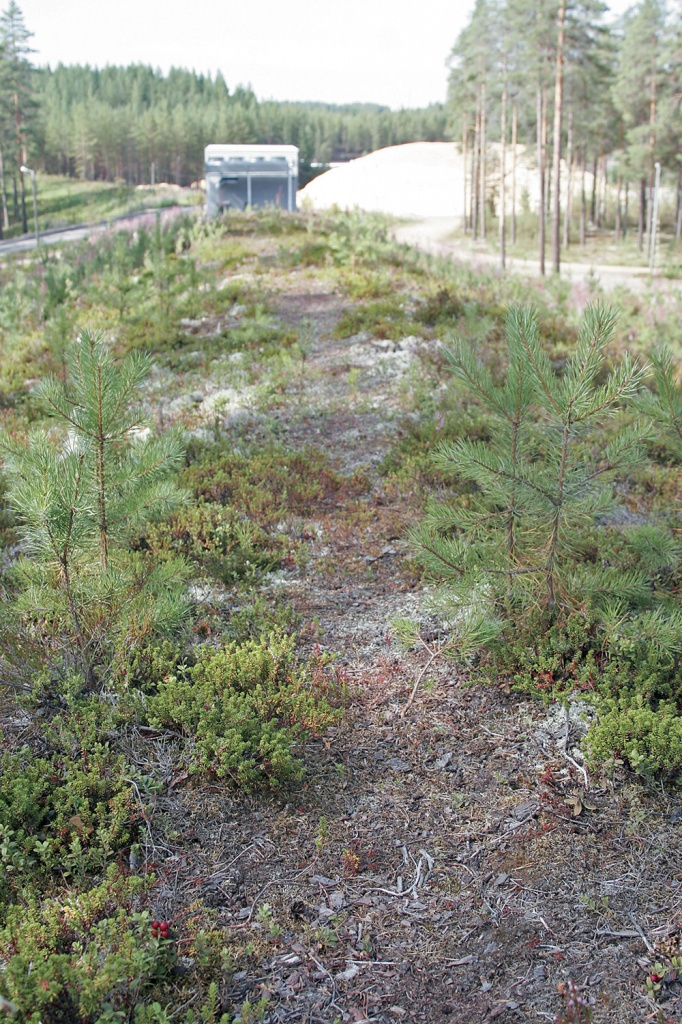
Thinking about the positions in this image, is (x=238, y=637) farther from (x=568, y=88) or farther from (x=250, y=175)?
(x=250, y=175)

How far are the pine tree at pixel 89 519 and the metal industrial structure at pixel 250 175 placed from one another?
35.7m

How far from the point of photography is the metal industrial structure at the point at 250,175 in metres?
37.6

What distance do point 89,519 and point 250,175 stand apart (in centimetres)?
3838

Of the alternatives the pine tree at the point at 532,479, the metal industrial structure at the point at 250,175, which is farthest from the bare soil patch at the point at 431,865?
the metal industrial structure at the point at 250,175

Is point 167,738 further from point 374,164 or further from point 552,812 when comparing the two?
point 374,164

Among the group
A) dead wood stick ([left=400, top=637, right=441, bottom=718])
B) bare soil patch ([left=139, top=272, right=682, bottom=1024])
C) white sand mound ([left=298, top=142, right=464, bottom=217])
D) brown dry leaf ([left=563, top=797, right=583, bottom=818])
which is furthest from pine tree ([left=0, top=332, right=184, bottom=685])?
white sand mound ([left=298, top=142, right=464, bottom=217])

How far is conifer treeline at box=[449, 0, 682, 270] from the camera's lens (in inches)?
1080

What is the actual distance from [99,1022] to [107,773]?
4.27 feet

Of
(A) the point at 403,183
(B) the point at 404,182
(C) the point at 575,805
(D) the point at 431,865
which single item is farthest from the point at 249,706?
(B) the point at 404,182

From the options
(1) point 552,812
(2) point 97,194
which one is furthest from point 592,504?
(2) point 97,194

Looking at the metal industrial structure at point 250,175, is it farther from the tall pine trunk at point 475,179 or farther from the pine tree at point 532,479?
the pine tree at point 532,479

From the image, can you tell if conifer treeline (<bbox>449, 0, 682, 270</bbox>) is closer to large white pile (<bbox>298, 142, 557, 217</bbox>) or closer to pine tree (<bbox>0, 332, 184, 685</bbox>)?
large white pile (<bbox>298, 142, 557, 217</bbox>)

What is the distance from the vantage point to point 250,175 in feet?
126

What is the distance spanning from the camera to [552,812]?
362cm
